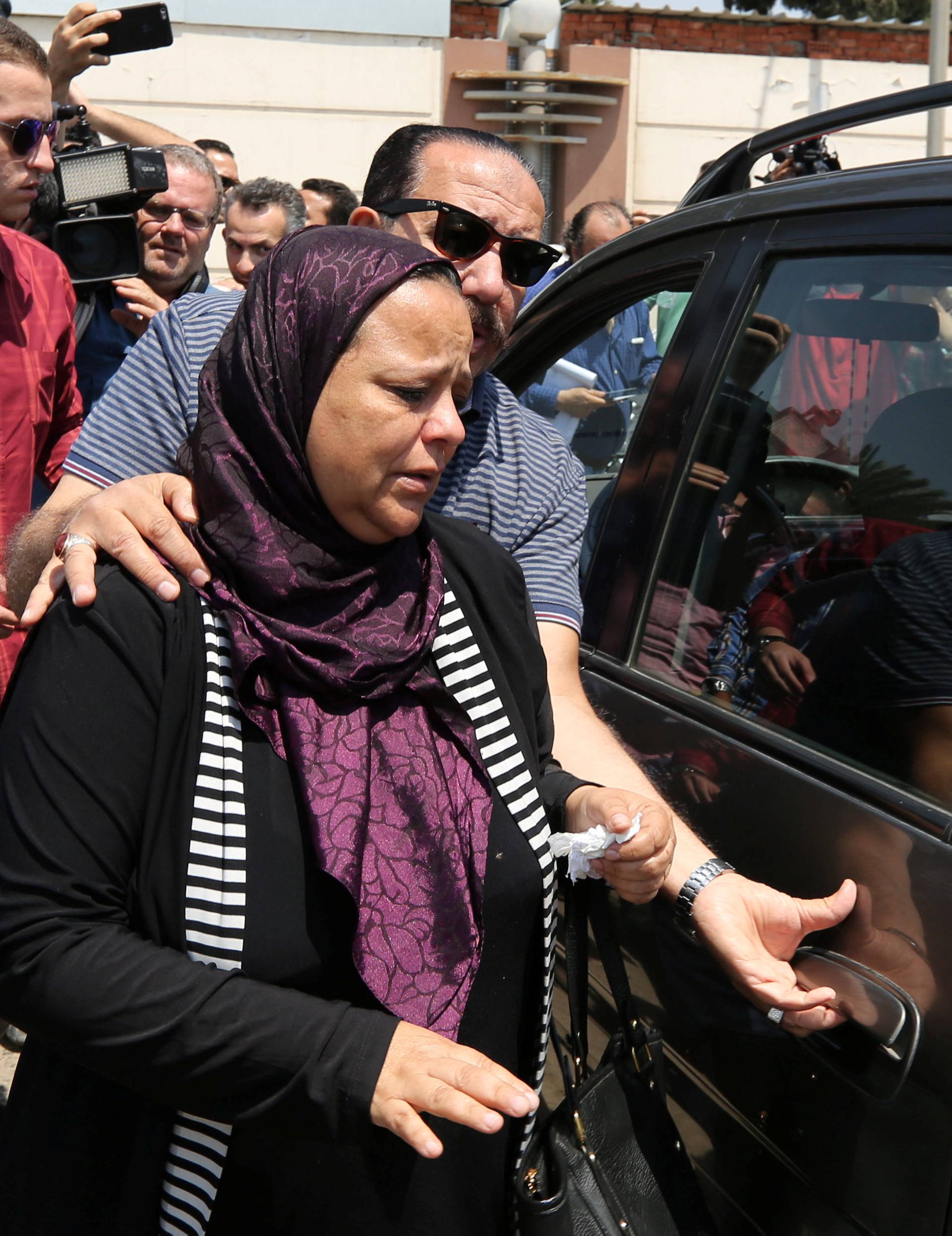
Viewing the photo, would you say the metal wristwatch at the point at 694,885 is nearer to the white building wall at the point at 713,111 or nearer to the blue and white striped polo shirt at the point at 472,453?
the blue and white striped polo shirt at the point at 472,453

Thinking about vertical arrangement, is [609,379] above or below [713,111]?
below

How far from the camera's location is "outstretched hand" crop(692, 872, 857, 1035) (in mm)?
1390

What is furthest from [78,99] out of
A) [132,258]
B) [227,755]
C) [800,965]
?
[800,965]

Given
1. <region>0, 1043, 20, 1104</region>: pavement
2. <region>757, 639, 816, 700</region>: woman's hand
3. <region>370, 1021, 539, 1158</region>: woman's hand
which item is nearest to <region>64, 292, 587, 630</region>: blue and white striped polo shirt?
<region>757, 639, 816, 700</region>: woman's hand

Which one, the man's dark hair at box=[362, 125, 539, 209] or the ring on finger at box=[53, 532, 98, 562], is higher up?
the man's dark hair at box=[362, 125, 539, 209]

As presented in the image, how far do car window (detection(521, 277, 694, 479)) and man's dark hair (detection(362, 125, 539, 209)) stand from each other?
34 cm

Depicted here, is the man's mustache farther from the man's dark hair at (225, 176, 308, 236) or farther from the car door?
the man's dark hair at (225, 176, 308, 236)

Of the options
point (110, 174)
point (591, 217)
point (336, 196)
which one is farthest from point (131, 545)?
point (591, 217)

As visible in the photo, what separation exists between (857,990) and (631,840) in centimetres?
30

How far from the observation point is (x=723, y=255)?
1.93 metres

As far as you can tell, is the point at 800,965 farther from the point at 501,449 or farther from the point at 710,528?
the point at 501,449

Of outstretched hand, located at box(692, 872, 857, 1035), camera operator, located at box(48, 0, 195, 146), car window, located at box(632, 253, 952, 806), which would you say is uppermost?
camera operator, located at box(48, 0, 195, 146)

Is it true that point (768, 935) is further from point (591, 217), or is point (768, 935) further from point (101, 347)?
point (591, 217)

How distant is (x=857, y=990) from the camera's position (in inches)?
53.4
